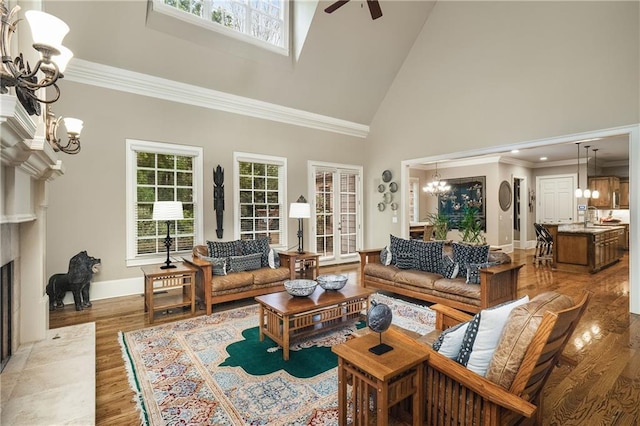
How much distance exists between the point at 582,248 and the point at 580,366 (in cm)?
473

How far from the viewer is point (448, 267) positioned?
3934 mm

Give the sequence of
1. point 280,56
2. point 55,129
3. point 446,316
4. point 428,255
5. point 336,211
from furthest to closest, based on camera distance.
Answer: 1. point 336,211
2. point 280,56
3. point 428,255
4. point 55,129
5. point 446,316

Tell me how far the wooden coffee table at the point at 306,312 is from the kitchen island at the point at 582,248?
5525 mm

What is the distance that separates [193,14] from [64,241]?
Result: 3.71 m

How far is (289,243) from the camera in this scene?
20.3ft

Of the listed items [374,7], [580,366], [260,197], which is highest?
[374,7]

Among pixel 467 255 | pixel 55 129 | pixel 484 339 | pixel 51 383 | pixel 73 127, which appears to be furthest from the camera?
pixel 467 255

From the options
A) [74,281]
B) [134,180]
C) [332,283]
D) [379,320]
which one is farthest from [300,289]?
[134,180]

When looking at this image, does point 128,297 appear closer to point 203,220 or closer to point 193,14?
point 203,220

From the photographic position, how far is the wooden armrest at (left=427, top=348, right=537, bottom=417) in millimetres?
1194

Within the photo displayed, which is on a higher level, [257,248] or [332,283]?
[257,248]

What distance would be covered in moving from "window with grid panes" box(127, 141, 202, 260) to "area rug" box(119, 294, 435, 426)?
5.98 ft

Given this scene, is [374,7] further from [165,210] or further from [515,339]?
[515,339]

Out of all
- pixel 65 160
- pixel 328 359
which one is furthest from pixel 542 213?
pixel 65 160
